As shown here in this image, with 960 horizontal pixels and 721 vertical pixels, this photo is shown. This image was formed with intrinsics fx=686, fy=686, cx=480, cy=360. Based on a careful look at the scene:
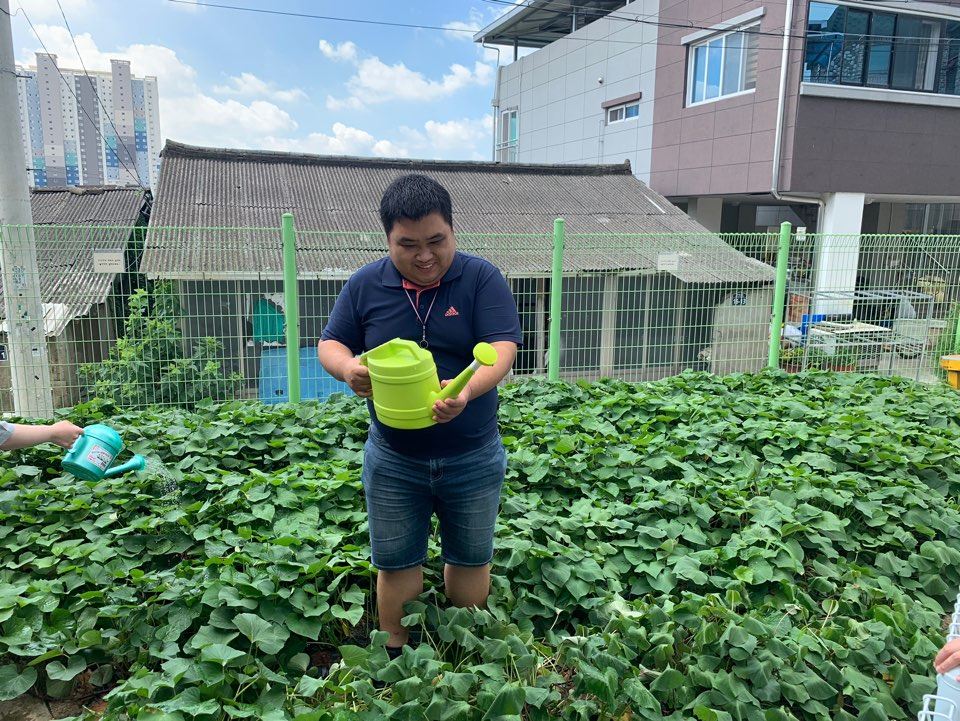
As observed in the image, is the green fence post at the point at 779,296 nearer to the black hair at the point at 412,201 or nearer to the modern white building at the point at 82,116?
the black hair at the point at 412,201

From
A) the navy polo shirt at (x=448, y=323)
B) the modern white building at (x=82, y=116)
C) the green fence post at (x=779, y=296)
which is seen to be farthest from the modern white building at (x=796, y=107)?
the modern white building at (x=82, y=116)

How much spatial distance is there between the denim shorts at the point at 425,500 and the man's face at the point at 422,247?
576 millimetres

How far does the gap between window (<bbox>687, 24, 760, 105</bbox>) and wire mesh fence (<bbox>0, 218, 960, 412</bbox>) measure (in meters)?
7.88

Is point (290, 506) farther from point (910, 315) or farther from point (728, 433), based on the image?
point (910, 315)

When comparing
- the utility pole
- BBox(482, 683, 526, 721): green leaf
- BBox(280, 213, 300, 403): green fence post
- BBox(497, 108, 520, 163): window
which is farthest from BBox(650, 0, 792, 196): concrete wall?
BBox(482, 683, 526, 721): green leaf

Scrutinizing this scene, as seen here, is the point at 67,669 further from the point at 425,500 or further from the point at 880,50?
the point at 880,50

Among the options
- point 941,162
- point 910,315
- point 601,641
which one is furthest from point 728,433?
point 941,162

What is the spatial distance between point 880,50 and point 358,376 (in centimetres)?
1569

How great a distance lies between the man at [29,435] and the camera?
2.69 metres

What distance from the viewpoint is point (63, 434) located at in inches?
110

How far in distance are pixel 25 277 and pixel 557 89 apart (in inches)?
774

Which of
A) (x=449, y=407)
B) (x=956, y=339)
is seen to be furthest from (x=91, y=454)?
(x=956, y=339)

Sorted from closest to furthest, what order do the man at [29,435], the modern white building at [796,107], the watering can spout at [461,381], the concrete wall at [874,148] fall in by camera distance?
the watering can spout at [461,381], the man at [29,435], the modern white building at [796,107], the concrete wall at [874,148]

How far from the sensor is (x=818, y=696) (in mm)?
2342
